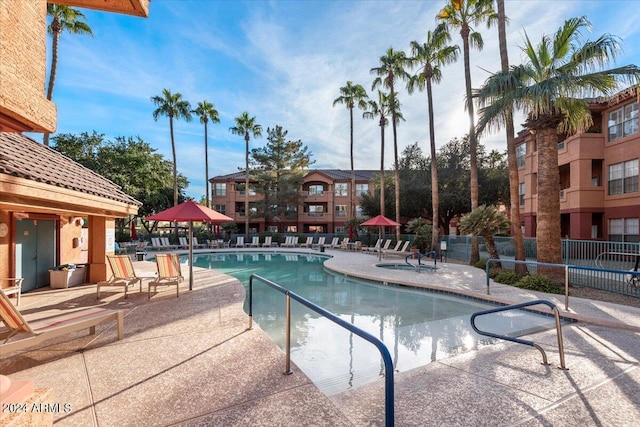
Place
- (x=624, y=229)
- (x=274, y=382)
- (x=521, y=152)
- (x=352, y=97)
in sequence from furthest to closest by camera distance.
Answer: (x=352, y=97) < (x=521, y=152) < (x=624, y=229) < (x=274, y=382)

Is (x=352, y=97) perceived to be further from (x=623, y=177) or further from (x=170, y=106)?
(x=623, y=177)

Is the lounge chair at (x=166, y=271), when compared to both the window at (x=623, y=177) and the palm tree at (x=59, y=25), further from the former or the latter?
the window at (x=623, y=177)

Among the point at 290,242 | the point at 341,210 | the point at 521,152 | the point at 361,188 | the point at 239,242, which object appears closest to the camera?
the point at 521,152

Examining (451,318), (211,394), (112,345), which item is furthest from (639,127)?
(112,345)

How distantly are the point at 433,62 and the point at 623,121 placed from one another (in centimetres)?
1143

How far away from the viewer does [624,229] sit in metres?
16.6

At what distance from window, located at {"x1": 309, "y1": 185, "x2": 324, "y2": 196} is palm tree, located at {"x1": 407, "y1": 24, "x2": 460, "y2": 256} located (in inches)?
857

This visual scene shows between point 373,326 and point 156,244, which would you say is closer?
point 373,326

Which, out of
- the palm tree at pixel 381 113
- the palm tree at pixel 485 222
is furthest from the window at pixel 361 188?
Answer: the palm tree at pixel 485 222

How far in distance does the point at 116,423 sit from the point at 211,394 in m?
0.90

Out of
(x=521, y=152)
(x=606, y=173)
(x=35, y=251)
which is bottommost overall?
(x=35, y=251)

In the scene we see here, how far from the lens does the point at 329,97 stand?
31250 mm

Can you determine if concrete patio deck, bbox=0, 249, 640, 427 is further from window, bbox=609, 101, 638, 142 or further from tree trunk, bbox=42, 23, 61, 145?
tree trunk, bbox=42, 23, 61, 145

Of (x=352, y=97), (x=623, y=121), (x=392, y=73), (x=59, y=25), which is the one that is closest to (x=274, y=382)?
(x=623, y=121)
